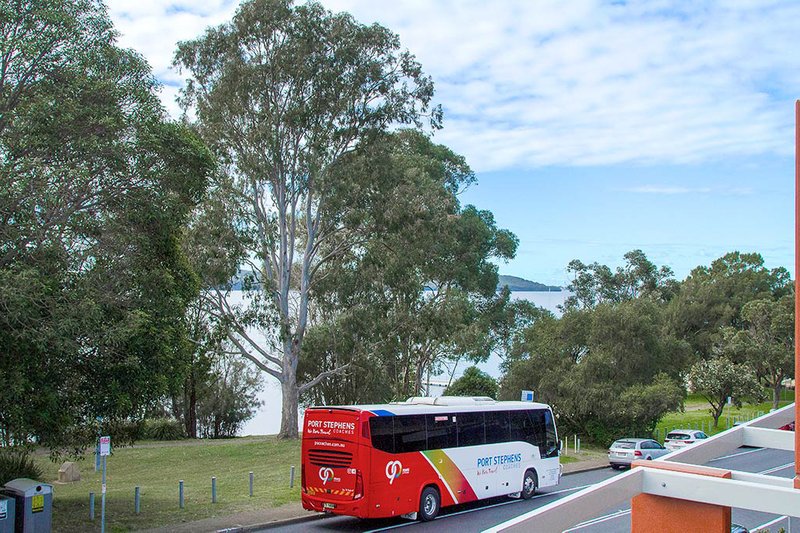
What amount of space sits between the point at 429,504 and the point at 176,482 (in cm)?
1066

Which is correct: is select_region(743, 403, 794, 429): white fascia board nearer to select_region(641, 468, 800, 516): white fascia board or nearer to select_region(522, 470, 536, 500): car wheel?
select_region(641, 468, 800, 516): white fascia board

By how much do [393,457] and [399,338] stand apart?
19.6 metres

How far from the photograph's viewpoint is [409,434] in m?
19.0

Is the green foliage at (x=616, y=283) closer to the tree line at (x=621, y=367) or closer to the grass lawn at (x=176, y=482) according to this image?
the tree line at (x=621, y=367)

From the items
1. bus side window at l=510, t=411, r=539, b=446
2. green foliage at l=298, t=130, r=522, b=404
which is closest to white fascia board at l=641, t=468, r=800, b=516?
bus side window at l=510, t=411, r=539, b=446

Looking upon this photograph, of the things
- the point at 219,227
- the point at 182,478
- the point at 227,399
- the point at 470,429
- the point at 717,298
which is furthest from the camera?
the point at 717,298

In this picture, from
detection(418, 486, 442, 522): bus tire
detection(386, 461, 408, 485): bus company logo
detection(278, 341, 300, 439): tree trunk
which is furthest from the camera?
detection(278, 341, 300, 439): tree trunk

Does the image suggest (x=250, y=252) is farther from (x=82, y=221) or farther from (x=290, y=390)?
(x=82, y=221)

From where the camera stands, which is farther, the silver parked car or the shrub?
the silver parked car

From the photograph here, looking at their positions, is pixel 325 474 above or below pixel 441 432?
below

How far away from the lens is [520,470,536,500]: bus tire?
22938 mm

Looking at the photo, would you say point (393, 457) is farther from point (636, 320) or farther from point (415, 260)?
point (636, 320)

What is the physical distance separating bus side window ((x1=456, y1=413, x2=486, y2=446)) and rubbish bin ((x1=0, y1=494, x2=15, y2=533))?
10.4m

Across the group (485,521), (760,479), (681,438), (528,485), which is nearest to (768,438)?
(760,479)
